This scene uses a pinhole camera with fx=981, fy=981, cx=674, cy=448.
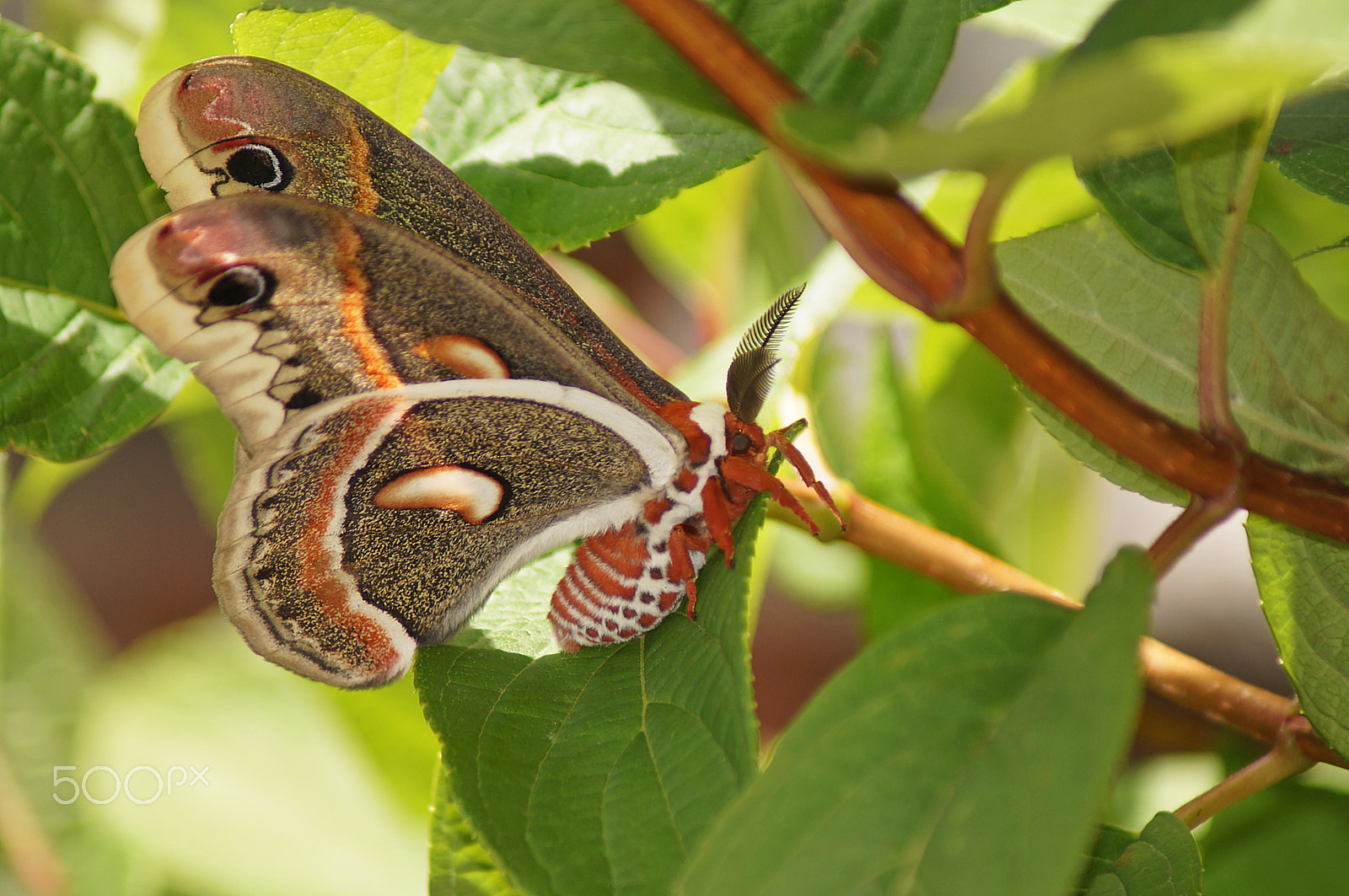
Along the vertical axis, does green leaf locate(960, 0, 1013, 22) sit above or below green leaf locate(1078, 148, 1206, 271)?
above

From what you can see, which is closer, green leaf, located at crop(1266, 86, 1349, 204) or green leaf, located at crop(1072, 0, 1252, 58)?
green leaf, located at crop(1072, 0, 1252, 58)

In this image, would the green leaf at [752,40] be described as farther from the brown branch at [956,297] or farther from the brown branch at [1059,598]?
the brown branch at [1059,598]

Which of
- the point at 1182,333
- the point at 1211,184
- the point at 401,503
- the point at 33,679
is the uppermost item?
the point at 1211,184

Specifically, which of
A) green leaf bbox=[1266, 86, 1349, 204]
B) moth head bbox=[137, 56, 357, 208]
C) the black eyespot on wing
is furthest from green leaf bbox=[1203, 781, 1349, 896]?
moth head bbox=[137, 56, 357, 208]

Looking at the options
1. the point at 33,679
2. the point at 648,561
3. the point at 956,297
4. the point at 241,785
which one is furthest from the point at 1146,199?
the point at 33,679

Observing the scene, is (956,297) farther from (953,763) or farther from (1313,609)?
(1313,609)

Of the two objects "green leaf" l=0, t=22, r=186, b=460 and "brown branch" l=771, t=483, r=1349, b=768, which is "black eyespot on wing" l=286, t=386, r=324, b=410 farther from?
"brown branch" l=771, t=483, r=1349, b=768
